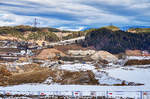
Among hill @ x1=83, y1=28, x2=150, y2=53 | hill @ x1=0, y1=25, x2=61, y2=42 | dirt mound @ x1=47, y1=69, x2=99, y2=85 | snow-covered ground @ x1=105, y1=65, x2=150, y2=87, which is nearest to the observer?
dirt mound @ x1=47, y1=69, x2=99, y2=85

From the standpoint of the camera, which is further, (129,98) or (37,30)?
(37,30)

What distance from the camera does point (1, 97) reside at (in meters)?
23.5

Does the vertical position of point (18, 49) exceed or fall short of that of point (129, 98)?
it falls short

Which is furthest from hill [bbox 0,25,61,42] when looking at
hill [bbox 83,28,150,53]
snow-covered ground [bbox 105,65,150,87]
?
snow-covered ground [bbox 105,65,150,87]

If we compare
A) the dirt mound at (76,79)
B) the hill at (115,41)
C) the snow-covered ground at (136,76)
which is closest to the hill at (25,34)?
the hill at (115,41)

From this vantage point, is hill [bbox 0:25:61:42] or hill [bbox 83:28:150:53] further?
hill [bbox 0:25:61:42]

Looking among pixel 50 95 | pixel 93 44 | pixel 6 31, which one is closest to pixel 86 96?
pixel 50 95

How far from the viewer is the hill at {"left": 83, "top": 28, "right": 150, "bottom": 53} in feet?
448

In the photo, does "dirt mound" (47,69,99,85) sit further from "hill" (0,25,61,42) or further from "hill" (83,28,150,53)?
"hill" (0,25,61,42)

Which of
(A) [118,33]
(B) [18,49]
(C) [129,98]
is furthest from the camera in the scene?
(A) [118,33]

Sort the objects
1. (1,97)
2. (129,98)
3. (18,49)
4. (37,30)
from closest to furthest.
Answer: (129,98) < (1,97) < (18,49) < (37,30)

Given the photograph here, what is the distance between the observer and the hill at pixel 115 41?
13662 centimetres

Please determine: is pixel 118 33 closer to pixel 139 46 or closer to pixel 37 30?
pixel 139 46

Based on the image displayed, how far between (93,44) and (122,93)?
115 m
